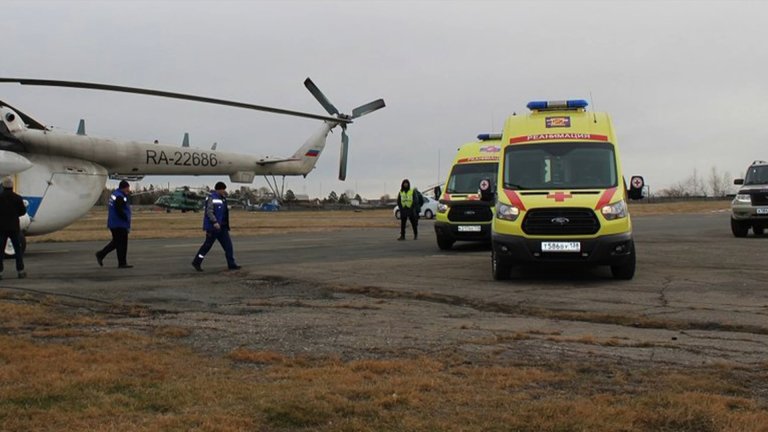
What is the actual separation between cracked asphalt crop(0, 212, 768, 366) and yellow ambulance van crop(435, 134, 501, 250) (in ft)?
4.91

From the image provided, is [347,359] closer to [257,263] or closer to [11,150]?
[257,263]

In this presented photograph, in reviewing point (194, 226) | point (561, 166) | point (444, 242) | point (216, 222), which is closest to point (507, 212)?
point (561, 166)

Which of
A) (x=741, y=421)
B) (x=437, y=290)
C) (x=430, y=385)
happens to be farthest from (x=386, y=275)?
(x=741, y=421)

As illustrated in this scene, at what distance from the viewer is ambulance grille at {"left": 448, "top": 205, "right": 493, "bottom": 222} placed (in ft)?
54.9

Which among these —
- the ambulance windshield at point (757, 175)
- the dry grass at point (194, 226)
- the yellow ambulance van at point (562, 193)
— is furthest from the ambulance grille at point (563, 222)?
the dry grass at point (194, 226)

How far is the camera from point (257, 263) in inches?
578

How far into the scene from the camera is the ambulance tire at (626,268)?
411 inches

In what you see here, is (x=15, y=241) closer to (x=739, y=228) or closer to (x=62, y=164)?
(x=62, y=164)

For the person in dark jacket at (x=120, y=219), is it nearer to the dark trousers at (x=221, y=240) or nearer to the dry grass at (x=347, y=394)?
the dark trousers at (x=221, y=240)

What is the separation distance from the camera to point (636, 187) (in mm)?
11508

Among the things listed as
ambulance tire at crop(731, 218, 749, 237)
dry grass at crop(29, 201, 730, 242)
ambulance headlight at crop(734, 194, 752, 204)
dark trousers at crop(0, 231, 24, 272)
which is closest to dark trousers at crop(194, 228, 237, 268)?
dark trousers at crop(0, 231, 24, 272)

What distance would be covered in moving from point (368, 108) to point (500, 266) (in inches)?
576

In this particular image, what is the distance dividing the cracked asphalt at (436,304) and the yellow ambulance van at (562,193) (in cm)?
53

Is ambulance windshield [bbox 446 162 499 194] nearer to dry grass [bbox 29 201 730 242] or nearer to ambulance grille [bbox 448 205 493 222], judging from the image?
ambulance grille [bbox 448 205 493 222]
